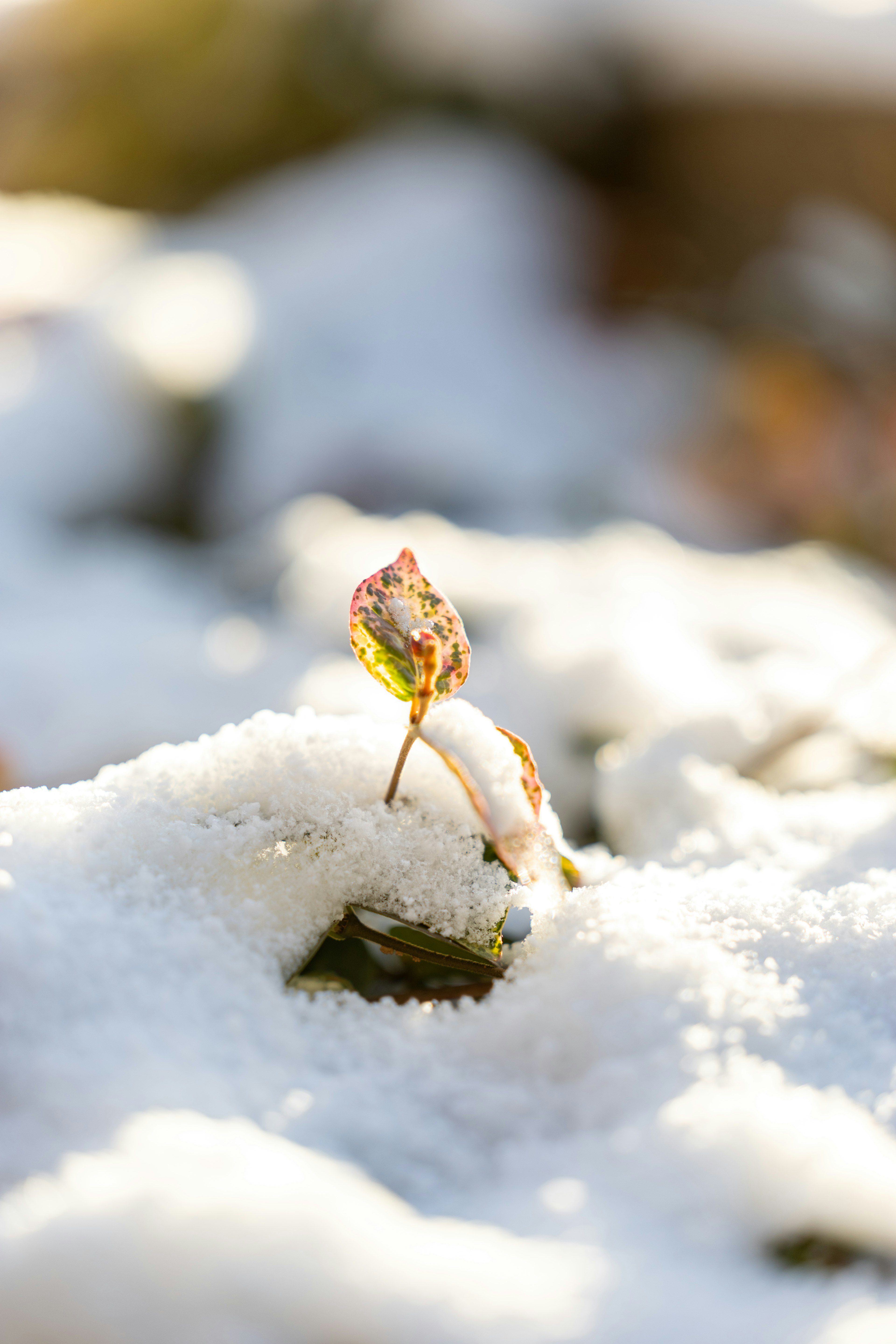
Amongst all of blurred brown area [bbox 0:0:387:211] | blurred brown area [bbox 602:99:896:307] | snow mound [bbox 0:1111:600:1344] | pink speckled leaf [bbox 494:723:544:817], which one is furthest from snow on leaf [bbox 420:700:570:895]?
blurred brown area [bbox 0:0:387:211]

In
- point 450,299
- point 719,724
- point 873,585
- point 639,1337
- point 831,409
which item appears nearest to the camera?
point 639,1337

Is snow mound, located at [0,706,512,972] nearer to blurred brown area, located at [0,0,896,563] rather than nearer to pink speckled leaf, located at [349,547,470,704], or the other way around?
pink speckled leaf, located at [349,547,470,704]

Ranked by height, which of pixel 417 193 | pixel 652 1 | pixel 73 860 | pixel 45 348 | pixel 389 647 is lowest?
pixel 73 860

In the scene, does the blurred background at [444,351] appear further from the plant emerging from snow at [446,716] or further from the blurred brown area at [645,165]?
the plant emerging from snow at [446,716]

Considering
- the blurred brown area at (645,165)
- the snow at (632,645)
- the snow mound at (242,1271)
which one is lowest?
the snow mound at (242,1271)

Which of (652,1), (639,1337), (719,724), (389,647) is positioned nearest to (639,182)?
(652,1)

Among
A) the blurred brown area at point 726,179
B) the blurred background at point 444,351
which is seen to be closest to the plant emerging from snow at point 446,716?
the blurred background at point 444,351

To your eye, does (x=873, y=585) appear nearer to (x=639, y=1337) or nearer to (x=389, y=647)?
(x=389, y=647)

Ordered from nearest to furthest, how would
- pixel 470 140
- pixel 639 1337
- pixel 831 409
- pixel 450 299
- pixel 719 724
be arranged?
pixel 639 1337, pixel 719 724, pixel 831 409, pixel 450 299, pixel 470 140

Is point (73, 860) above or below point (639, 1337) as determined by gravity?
above
